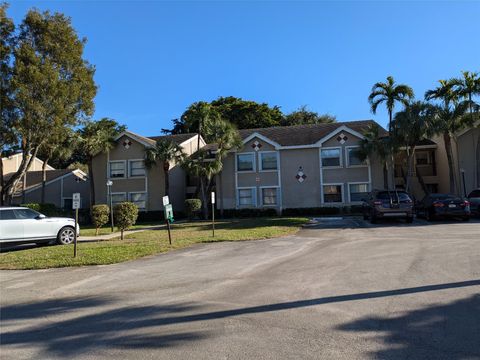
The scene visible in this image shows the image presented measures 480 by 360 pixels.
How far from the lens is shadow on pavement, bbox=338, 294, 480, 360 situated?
172 inches

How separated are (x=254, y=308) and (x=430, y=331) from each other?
238 centimetres

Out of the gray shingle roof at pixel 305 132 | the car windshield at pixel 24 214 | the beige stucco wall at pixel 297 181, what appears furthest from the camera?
the gray shingle roof at pixel 305 132

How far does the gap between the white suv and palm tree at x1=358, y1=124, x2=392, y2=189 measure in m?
21.2

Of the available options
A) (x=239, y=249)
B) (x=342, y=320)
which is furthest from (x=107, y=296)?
(x=239, y=249)

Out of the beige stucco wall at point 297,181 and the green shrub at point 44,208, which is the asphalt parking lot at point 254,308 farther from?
the green shrub at point 44,208

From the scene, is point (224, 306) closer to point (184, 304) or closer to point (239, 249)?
point (184, 304)

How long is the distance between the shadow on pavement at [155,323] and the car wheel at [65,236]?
396 inches

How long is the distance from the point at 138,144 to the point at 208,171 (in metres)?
8.29

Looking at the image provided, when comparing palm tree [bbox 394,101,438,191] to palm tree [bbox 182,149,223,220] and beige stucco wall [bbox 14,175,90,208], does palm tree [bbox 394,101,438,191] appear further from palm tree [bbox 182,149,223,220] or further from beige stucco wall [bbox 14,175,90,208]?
beige stucco wall [bbox 14,175,90,208]

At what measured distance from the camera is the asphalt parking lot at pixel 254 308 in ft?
15.4

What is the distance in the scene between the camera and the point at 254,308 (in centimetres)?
625

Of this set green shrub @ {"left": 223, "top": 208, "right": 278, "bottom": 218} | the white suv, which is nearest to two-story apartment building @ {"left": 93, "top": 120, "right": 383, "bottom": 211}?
green shrub @ {"left": 223, "top": 208, "right": 278, "bottom": 218}

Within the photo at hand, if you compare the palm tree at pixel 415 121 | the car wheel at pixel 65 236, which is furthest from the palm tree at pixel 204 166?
the car wheel at pixel 65 236

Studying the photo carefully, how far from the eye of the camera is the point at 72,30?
29.8m
